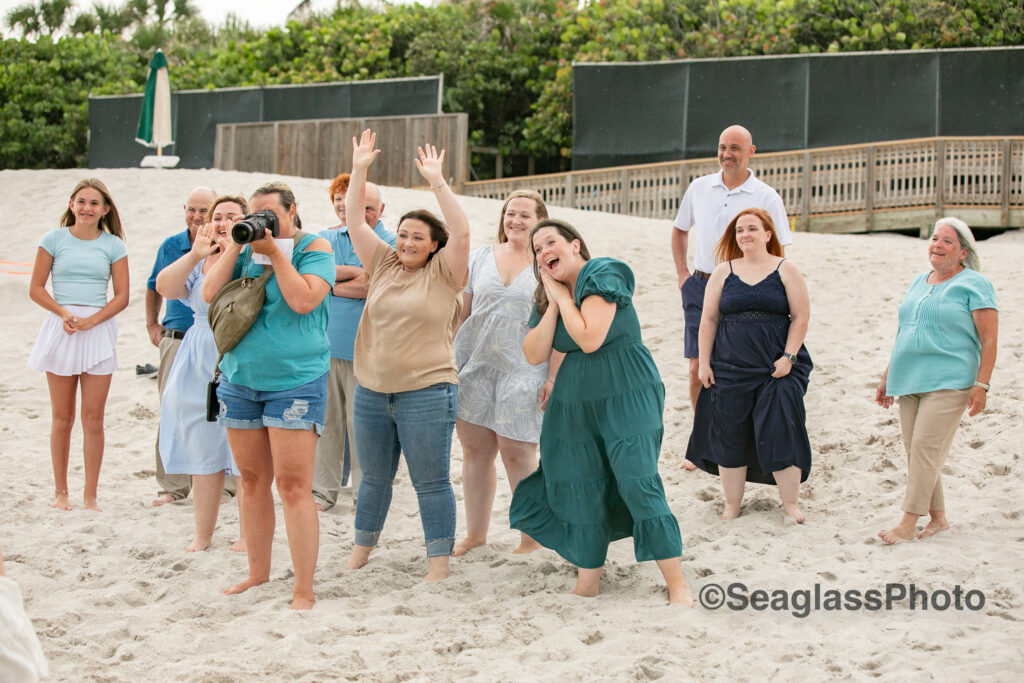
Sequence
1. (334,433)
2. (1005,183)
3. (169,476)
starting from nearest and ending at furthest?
(334,433)
(169,476)
(1005,183)

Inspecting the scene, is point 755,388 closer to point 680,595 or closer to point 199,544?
point 680,595

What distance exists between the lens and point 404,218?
4309mm

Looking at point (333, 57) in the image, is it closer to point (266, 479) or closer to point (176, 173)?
point (176, 173)

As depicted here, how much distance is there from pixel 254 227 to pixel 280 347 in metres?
0.49

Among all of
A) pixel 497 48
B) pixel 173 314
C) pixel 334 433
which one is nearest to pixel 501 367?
pixel 334 433

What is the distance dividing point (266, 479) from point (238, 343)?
1.91 feet

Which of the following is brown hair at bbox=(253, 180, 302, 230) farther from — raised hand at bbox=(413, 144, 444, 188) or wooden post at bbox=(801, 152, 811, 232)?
wooden post at bbox=(801, 152, 811, 232)

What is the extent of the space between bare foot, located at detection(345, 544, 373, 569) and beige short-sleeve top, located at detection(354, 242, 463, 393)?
79 centimetres

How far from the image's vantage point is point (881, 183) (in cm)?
1360

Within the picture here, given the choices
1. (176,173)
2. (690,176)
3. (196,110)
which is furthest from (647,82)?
(196,110)

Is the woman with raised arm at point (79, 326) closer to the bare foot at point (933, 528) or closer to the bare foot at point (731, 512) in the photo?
the bare foot at point (731, 512)

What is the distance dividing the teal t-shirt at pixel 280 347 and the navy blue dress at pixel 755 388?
82.6 inches

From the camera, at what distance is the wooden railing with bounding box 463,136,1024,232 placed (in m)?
13.2

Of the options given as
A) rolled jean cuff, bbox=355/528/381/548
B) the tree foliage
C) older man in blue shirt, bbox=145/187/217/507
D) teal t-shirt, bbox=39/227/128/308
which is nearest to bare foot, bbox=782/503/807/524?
rolled jean cuff, bbox=355/528/381/548
